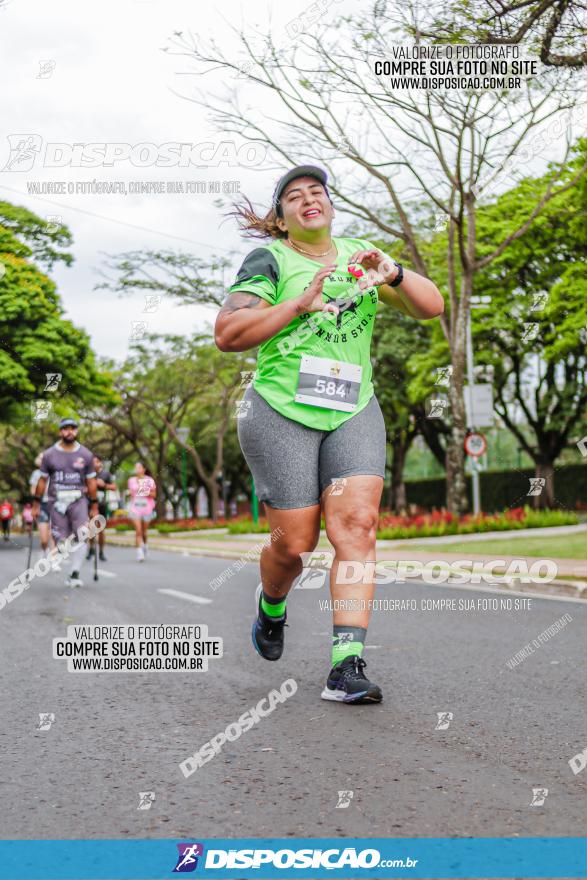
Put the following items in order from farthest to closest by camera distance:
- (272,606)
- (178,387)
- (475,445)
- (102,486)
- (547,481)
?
1. (178,387)
2. (547,481)
3. (475,445)
4. (102,486)
5. (272,606)

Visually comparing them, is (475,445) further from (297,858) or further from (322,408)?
(297,858)

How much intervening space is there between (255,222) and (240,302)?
0.54 meters

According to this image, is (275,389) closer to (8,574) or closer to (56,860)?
(56,860)

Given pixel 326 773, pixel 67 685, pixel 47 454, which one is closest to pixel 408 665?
pixel 67 685

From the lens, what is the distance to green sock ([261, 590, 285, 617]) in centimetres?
459

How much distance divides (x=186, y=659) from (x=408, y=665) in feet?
3.96

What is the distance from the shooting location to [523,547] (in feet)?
48.6

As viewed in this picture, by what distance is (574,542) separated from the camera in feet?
50.1

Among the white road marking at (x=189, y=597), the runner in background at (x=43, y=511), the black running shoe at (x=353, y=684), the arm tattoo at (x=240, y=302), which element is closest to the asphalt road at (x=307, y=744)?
the black running shoe at (x=353, y=684)

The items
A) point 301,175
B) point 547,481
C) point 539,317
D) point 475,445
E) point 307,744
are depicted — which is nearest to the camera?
point 307,744

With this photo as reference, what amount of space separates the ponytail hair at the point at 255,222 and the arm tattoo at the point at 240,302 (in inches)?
18.3

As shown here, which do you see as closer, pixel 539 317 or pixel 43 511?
pixel 43 511

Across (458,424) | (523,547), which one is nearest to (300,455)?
(523,547)

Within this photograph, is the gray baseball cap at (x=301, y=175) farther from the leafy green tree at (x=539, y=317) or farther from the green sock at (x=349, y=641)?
the leafy green tree at (x=539, y=317)
